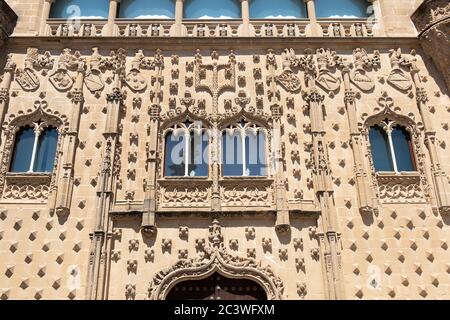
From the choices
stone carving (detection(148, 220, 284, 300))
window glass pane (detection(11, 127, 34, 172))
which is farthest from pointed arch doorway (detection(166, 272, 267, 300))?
window glass pane (detection(11, 127, 34, 172))

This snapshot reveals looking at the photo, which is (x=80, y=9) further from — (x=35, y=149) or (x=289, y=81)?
(x=289, y=81)

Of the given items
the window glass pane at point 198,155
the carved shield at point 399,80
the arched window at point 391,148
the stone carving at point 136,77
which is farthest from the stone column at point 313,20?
the stone carving at point 136,77

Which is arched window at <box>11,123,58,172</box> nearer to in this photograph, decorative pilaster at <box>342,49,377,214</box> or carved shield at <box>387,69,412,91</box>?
decorative pilaster at <box>342,49,377,214</box>

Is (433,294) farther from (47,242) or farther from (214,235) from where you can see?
(47,242)

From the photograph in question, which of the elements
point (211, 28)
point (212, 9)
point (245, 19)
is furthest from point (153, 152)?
point (212, 9)

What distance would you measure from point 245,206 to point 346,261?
2.99 meters

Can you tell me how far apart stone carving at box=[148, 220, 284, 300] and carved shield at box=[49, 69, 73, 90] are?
658 centimetres

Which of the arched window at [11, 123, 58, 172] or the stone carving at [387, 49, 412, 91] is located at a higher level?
the stone carving at [387, 49, 412, 91]

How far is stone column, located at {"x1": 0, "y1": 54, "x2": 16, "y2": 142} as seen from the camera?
50.8ft

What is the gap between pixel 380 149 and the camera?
1538 cm

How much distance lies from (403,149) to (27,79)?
11498mm

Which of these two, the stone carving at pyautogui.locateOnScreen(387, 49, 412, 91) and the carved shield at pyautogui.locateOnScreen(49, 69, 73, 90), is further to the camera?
the stone carving at pyautogui.locateOnScreen(387, 49, 412, 91)

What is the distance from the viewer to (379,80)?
16312 mm
